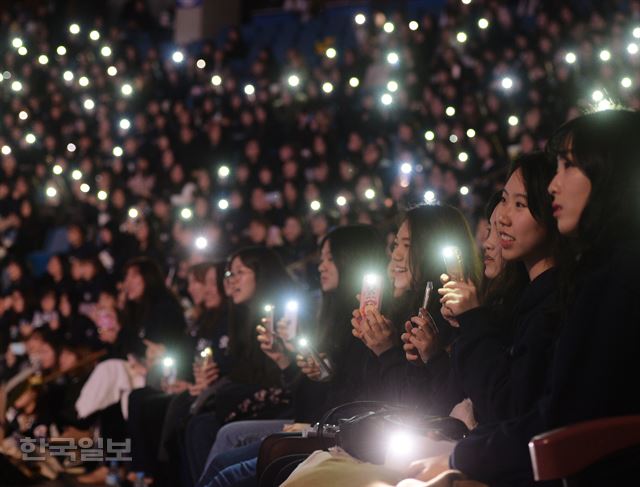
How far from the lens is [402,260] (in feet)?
10.9

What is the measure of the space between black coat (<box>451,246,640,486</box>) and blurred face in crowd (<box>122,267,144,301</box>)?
419 cm

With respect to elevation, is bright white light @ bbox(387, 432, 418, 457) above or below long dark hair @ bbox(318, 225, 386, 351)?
below

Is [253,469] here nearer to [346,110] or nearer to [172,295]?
[172,295]

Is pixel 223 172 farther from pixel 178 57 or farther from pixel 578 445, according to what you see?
pixel 578 445

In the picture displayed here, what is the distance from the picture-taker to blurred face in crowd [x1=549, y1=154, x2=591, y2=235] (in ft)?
6.70

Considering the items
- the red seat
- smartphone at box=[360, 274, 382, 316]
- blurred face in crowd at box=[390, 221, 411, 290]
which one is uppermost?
blurred face in crowd at box=[390, 221, 411, 290]

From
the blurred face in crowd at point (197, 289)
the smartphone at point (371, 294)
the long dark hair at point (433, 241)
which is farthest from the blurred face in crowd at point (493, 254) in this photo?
the blurred face in crowd at point (197, 289)

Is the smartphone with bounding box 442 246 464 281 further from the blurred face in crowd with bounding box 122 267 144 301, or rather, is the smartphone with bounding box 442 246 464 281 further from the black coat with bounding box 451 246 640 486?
the blurred face in crowd with bounding box 122 267 144 301

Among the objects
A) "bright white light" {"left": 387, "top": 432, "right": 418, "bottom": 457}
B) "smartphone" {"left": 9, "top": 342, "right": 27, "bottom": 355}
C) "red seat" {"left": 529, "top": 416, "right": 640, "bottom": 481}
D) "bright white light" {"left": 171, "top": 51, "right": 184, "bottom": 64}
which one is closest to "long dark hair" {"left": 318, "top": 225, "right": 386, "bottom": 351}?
"bright white light" {"left": 387, "top": 432, "right": 418, "bottom": 457}

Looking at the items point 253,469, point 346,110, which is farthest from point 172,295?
point 346,110

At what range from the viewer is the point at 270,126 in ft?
32.9

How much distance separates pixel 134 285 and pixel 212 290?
2.52 ft

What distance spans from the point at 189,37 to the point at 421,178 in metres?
7.07

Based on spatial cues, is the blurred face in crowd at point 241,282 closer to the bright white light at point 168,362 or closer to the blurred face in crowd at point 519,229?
the bright white light at point 168,362
